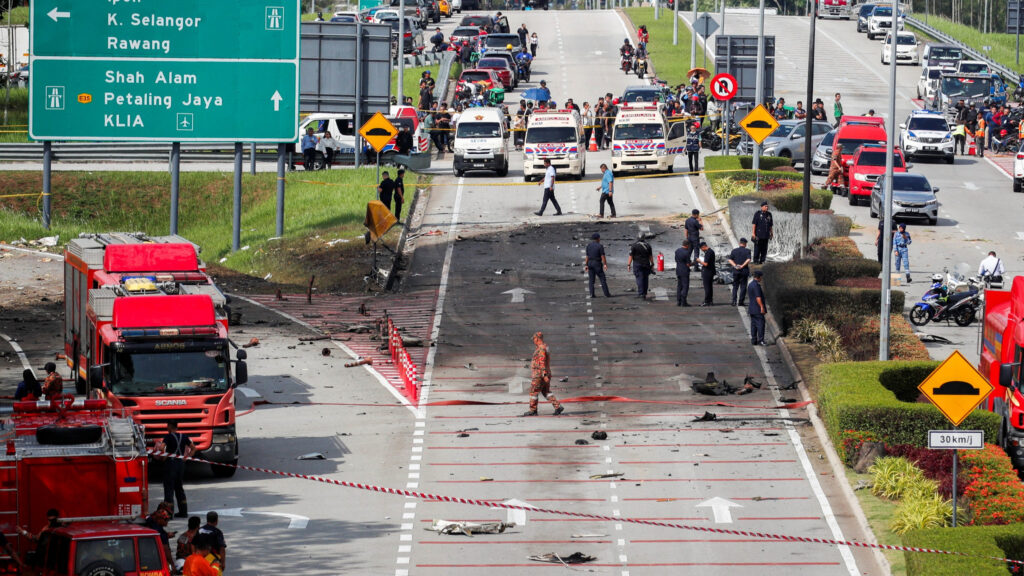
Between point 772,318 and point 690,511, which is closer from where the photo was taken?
point 690,511

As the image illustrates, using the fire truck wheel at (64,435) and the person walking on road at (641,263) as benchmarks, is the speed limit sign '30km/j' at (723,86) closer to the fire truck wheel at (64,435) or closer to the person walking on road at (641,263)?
the person walking on road at (641,263)

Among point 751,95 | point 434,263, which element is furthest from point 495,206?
point 751,95

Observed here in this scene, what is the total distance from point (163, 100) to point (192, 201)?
1230 centimetres

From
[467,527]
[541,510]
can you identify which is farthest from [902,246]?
[467,527]

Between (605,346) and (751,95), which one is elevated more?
(751,95)

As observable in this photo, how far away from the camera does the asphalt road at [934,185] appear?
1691 inches

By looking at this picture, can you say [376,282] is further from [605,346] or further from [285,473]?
[285,473]

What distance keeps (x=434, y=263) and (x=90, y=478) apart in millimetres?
25152

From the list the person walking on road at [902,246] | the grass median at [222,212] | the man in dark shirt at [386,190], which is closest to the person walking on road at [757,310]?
the person walking on road at [902,246]

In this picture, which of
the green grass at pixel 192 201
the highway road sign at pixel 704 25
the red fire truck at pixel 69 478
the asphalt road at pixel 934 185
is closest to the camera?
the red fire truck at pixel 69 478

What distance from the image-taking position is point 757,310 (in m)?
33.4

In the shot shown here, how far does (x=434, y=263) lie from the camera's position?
43.6 metres

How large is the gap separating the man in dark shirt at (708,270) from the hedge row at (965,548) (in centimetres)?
1750

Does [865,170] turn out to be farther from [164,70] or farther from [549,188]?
[164,70]
